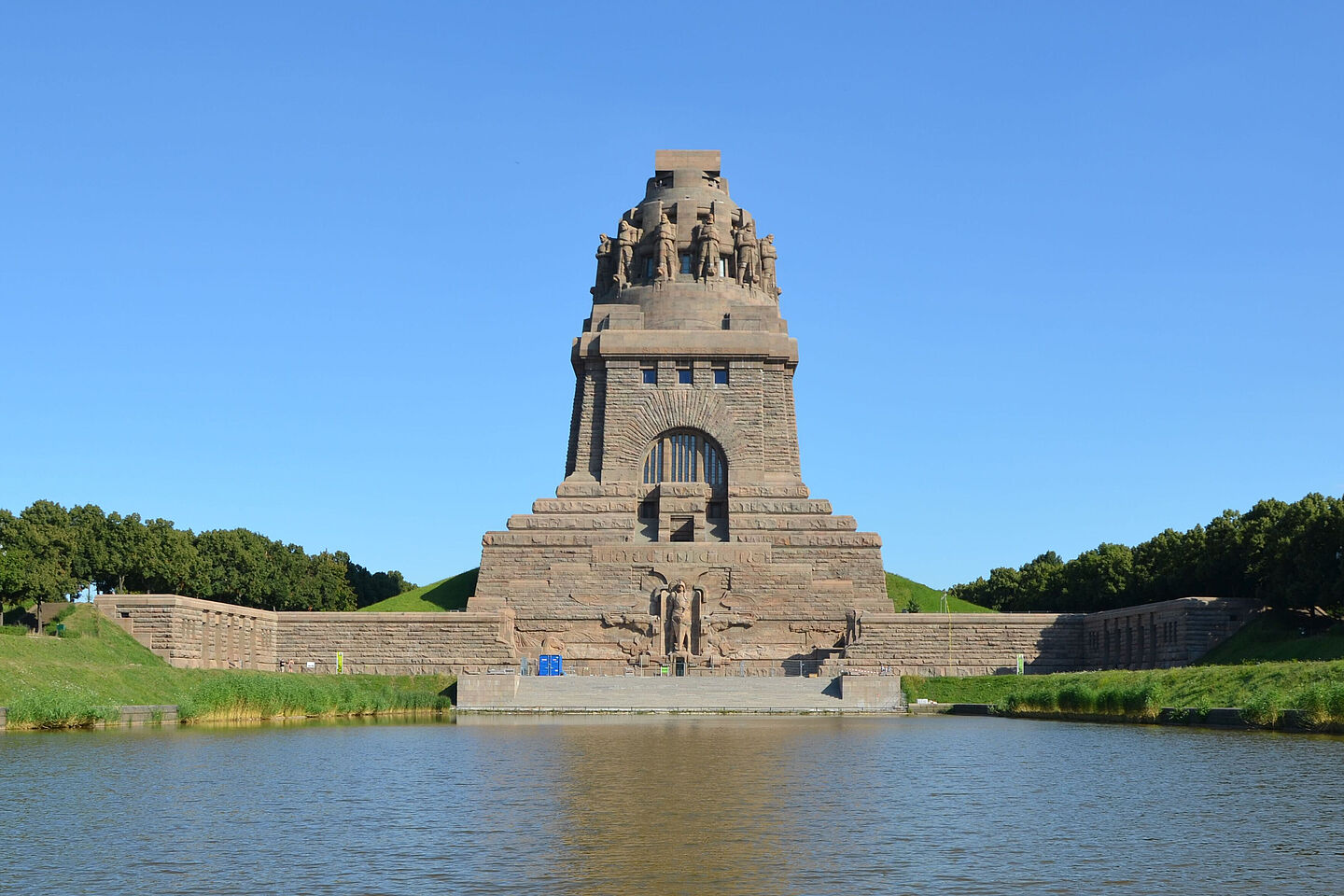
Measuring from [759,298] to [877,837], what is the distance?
56567mm

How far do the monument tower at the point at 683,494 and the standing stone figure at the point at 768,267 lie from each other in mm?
101

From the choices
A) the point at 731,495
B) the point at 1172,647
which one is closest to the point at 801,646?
the point at 731,495

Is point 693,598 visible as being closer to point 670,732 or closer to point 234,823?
point 670,732

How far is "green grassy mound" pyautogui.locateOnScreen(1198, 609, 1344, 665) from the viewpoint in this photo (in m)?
42.7

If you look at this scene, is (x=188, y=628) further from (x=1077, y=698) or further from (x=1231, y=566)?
(x=1231, y=566)

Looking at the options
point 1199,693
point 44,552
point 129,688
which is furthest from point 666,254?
point 1199,693

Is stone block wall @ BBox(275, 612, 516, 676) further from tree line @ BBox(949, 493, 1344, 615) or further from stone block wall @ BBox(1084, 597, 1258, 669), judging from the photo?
tree line @ BBox(949, 493, 1344, 615)

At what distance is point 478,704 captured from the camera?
1768 inches

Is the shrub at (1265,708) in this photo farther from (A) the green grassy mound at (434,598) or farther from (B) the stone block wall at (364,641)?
(A) the green grassy mound at (434,598)

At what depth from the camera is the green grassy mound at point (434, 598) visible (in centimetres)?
6147

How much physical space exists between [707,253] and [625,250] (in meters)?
4.26

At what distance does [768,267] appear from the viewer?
71.0m

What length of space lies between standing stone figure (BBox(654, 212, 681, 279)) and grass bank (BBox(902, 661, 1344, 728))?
30.0 meters

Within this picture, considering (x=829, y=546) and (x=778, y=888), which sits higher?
(x=829, y=546)
